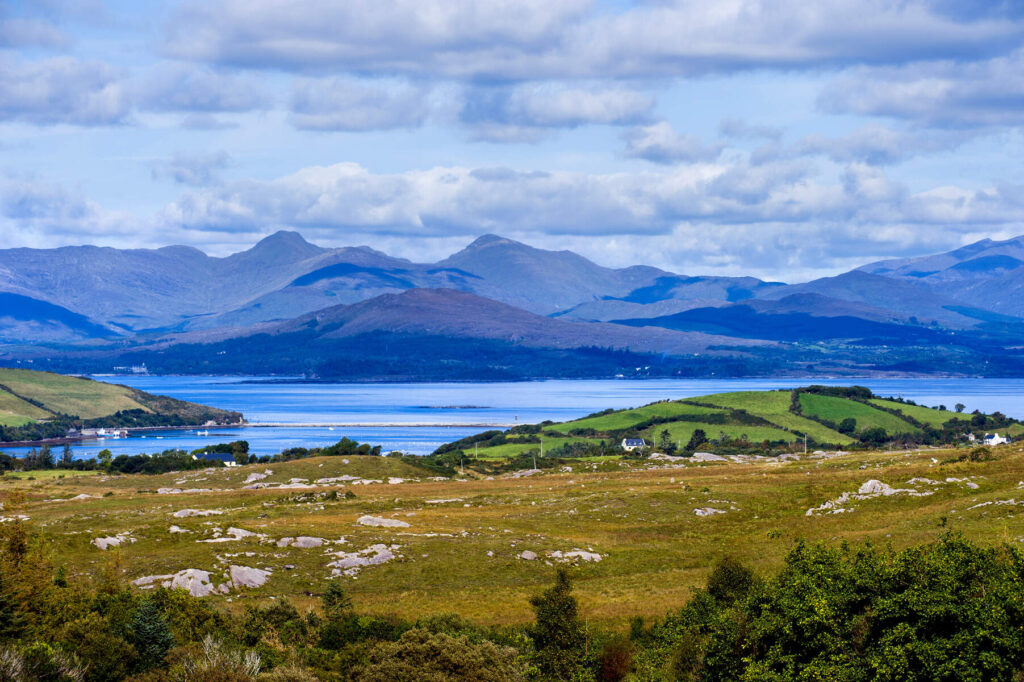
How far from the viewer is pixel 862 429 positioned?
200 meters

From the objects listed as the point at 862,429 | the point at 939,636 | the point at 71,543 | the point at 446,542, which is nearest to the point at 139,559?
the point at 71,543

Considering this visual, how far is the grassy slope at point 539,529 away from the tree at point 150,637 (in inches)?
312

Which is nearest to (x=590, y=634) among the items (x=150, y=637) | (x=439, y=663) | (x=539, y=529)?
(x=439, y=663)

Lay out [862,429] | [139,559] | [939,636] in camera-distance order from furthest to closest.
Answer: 1. [862,429]
2. [139,559]
3. [939,636]

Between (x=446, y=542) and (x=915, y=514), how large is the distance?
26.3 metres

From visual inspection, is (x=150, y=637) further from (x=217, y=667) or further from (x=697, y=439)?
(x=697, y=439)

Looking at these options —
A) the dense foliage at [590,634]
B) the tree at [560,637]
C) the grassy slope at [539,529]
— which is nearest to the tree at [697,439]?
the grassy slope at [539,529]

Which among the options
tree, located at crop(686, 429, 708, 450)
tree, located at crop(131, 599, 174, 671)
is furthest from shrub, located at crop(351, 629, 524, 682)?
tree, located at crop(686, 429, 708, 450)

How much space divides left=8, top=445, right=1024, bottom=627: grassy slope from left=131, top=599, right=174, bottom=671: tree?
7.93m

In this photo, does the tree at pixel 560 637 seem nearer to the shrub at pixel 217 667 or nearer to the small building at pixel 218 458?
the shrub at pixel 217 667

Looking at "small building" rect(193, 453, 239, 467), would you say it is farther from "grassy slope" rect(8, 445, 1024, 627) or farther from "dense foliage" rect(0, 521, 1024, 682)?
"dense foliage" rect(0, 521, 1024, 682)

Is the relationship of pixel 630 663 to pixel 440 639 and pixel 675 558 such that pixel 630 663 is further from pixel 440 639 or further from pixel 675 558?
pixel 675 558

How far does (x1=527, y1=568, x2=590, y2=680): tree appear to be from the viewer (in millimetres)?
34969

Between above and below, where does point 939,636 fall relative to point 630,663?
above
